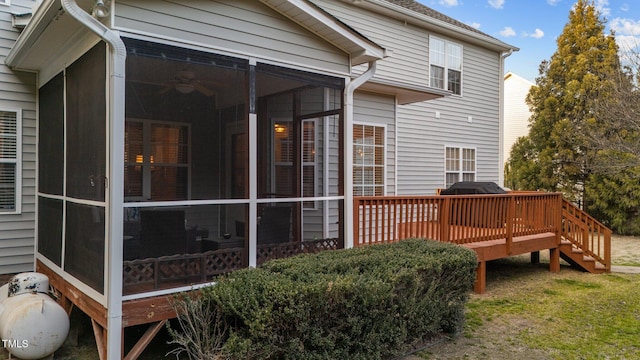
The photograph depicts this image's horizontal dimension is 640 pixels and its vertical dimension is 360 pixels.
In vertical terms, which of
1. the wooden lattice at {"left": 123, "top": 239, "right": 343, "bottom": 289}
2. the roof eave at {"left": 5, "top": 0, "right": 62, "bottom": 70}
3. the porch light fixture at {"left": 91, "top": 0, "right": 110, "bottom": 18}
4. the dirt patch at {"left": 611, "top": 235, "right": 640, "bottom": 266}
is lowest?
the dirt patch at {"left": 611, "top": 235, "right": 640, "bottom": 266}

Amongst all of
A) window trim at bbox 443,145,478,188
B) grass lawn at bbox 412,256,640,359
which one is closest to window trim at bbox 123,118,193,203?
grass lawn at bbox 412,256,640,359

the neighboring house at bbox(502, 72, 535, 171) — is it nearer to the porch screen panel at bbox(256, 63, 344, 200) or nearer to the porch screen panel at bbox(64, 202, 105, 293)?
the porch screen panel at bbox(256, 63, 344, 200)

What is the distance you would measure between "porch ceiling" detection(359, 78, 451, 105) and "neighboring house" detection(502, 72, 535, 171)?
1509cm

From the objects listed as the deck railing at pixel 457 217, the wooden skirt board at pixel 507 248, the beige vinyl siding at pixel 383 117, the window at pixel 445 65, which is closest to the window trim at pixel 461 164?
the window at pixel 445 65

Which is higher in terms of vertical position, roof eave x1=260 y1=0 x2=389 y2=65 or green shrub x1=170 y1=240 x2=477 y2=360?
roof eave x1=260 y1=0 x2=389 y2=65

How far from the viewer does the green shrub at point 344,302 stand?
3.24 metres

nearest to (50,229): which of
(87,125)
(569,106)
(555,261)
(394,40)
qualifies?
(87,125)

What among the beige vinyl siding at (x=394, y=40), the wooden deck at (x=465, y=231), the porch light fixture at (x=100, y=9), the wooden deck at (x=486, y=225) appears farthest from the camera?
the beige vinyl siding at (x=394, y=40)

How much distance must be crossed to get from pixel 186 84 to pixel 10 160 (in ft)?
10.8

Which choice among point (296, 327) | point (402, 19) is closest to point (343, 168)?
point (296, 327)

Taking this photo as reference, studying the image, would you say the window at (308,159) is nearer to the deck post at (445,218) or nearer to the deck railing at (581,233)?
the deck post at (445,218)

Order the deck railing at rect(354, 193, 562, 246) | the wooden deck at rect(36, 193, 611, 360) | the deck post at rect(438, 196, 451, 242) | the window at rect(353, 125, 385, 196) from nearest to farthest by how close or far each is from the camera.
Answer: the wooden deck at rect(36, 193, 611, 360) → the deck railing at rect(354, 193, 562, 246) → the deck post at rect(438, 196, 451, 242) → the window at rect(353, 125, 385, 196)

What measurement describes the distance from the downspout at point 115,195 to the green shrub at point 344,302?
775 millimetres

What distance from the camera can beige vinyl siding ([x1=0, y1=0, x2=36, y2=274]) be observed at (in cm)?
586
